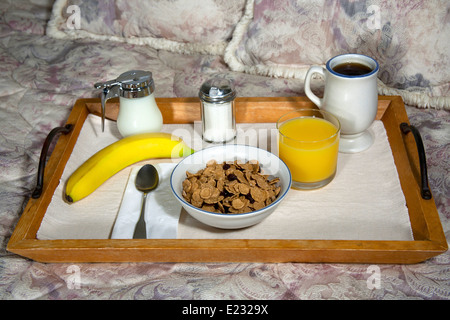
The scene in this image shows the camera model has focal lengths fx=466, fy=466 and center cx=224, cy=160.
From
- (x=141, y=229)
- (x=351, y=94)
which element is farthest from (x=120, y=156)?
(x=351, y=94)

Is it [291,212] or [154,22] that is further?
[154,22]

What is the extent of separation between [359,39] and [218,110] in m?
0.47

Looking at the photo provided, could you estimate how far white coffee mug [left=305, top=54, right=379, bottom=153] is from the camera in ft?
Answer: 3.06

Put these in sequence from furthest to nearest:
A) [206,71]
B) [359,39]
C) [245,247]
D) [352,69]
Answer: [206,71]
[359,39]
[352,69]
[245,247]

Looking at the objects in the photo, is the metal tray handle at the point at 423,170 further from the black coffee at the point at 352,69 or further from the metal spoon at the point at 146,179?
the metal spoon at the point at 146,179

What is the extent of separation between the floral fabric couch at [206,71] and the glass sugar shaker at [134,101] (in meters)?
0.23

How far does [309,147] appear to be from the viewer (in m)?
0.86

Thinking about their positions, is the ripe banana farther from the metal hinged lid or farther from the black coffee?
the black coffee

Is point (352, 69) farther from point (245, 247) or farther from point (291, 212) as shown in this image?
point (245, 247)

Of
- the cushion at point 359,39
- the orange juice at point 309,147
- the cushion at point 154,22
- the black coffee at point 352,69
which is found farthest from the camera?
the cushion at point 154,22

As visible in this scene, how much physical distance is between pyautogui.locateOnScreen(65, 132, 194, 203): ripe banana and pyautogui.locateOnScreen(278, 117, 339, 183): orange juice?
0.23 meters

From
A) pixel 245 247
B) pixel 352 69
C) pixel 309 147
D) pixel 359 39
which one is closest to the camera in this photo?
pixel 245 247

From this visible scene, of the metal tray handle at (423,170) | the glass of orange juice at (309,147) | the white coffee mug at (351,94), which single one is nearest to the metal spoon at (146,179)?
the glass of orange juice at (309,147)

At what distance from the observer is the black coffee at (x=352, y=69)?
959 mm
